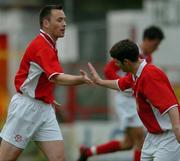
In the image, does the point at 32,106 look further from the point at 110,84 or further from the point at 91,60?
A: the point at 91,60

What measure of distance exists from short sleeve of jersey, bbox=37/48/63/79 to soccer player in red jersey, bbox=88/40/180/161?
65 cm

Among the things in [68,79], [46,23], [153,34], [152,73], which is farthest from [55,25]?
[153,34]

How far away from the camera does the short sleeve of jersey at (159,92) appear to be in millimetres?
9266

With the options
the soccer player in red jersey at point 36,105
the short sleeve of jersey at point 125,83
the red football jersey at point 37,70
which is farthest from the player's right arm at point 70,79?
the short sleeve of jersey at point 125,83

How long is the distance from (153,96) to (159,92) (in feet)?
0.25

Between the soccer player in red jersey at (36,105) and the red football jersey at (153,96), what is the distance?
1073 millimetres

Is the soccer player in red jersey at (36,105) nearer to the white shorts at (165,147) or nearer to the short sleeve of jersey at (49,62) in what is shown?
the short sleeve of jersey at (49,62)

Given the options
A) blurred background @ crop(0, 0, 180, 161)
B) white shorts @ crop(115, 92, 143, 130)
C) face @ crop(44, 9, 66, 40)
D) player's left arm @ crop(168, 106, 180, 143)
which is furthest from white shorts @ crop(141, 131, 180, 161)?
blurred background @ crop(0, 0, 180, 161)

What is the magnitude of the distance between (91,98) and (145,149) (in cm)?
927

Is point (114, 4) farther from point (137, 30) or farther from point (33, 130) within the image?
point (33, 130)

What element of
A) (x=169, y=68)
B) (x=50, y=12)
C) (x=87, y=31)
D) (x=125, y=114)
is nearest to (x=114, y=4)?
(x=87, y=31)

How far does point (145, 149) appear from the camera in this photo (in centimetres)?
984

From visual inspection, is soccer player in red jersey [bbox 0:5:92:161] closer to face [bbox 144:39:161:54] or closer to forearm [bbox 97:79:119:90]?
forearm [bbox 97:79:119:90]

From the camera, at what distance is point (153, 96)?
9312mm
